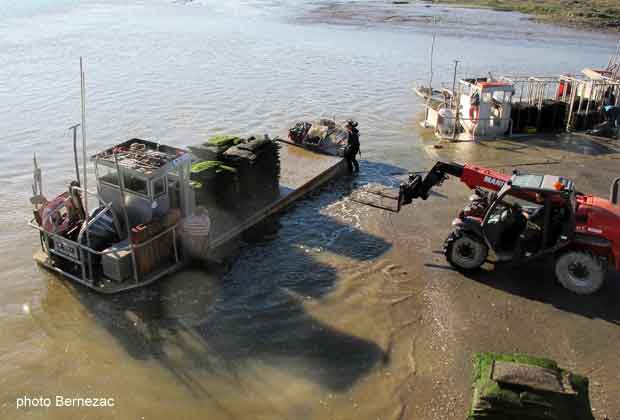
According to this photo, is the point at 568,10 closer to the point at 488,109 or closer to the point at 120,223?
the point at 488,109

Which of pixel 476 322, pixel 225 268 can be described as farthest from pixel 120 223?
pixel 476 322

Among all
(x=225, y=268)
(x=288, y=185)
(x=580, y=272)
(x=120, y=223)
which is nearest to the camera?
(x=580, y=272)

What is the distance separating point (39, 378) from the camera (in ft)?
27.4

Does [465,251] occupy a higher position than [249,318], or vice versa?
[465,251]

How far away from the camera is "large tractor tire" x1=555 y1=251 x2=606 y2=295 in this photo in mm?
10336

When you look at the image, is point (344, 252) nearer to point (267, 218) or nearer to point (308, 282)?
point (308, 282)

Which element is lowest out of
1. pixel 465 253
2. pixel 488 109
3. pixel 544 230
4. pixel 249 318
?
pixel 249 318

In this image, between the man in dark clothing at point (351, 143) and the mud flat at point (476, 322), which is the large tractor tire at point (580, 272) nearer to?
the mud flat at point (476, 322)

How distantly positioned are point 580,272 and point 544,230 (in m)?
1.04

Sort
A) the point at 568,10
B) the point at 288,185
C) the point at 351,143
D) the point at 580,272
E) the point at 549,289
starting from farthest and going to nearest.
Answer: the point at 568,10 < the point at 351,143 < the point at 288,185 < the point at 549,289 < the point at 580,272

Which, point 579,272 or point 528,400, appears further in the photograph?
point 579,272

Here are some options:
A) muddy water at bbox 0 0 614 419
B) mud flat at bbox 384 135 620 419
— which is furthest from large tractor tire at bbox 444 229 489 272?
muddy water at bbox 0 0 614 419

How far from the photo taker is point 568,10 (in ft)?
190

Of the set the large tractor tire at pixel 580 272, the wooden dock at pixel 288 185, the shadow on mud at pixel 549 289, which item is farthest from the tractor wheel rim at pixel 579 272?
the wooden dock at pixel 288 185
